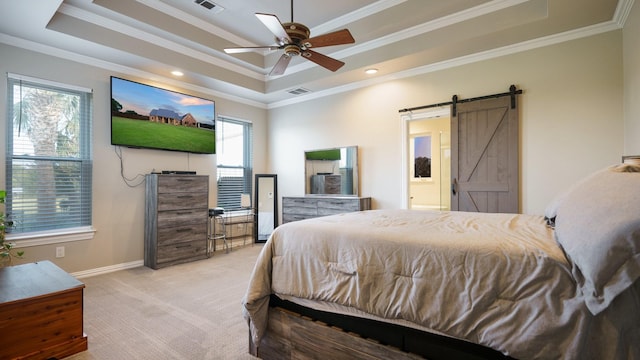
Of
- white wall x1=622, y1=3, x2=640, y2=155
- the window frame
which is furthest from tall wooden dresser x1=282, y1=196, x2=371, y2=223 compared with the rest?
white wall x1=622, y1=3, x2=640, y2=155

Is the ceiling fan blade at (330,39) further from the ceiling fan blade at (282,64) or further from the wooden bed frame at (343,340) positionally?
the wooden bed frame at (343,340)

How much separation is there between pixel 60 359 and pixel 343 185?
13.2 ft

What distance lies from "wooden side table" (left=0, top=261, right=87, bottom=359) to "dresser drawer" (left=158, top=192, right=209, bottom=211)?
2.02 metres

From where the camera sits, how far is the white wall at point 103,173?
3.53 meters

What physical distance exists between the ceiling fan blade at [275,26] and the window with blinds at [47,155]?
2.99 meters

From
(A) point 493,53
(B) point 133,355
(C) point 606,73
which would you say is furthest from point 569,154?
(B) point 133,355

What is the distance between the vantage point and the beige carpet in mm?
2160

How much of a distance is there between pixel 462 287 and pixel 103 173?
4.58 meters

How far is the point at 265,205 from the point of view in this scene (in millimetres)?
6086

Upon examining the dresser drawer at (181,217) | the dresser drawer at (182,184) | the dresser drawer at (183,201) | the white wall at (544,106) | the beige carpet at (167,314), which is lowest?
the beige carpet at (167,314)

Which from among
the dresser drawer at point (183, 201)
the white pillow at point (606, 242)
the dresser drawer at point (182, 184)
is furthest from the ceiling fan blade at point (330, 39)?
the dresser drawer at point (183, 201)

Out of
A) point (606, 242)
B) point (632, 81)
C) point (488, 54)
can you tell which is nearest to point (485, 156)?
point (488, 54)

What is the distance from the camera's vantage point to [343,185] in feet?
17.1

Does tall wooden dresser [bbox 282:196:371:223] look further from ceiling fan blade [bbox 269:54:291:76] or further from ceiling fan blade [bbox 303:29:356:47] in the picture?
ceiling fan blade [bbox 303:29:356:47]
